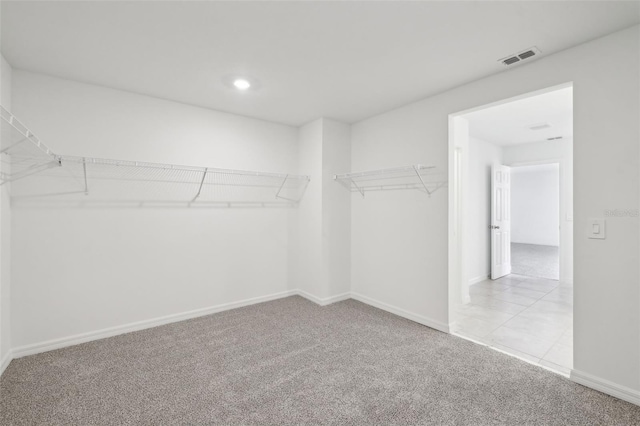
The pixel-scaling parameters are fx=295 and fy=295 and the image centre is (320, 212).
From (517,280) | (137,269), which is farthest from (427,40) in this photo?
(517,280)

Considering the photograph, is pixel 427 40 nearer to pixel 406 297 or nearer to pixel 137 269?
pixel 406 297

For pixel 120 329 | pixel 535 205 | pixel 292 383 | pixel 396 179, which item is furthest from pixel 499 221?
pixel 535 205

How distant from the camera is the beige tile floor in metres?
2.60

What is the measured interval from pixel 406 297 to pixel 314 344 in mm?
1261

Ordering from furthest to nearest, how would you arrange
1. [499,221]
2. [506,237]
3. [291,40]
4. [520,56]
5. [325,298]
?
[506,237] → [499,221] → [325,298] → [520,56] → [291,40]

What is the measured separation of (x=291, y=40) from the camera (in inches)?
82.5

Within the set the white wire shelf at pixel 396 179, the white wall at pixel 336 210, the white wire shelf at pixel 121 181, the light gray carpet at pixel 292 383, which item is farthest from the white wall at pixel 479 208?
the white wire shelf at pixel 121 181

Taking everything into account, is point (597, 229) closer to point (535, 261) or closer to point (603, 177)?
point (603, 177)

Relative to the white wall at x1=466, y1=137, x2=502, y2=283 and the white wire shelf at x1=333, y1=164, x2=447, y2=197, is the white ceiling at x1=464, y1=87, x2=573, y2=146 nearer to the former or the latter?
the white wall at x1=466, y1=137, x2=502, y2=283

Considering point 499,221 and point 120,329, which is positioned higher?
point 499,221

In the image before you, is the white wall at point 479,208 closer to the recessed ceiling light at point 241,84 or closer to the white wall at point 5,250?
the recessed ceiling light at point 241,84

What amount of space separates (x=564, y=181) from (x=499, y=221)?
3.90 ft

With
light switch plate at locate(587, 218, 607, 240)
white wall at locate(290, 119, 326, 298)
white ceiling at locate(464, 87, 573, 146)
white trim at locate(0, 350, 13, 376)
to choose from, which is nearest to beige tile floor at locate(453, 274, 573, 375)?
light switch plate at locate(587, 218, 607, 240)

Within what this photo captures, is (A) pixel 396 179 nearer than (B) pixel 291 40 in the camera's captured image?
No
